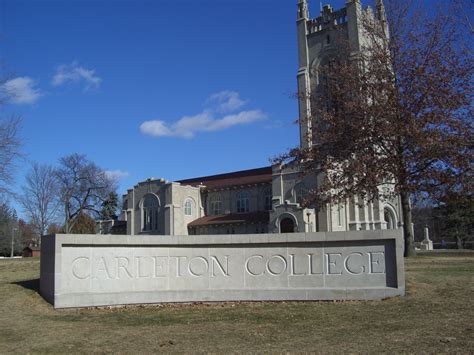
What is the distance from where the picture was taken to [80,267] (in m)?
10.6

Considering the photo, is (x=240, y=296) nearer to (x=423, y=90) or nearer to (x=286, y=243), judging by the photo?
(x=286, y=243)

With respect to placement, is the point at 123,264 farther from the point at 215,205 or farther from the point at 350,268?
the point at 215,205

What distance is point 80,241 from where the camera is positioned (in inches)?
419

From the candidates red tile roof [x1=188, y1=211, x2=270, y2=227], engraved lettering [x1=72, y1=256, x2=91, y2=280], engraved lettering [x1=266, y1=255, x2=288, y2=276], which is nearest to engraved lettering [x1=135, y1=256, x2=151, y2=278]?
engraved lettering [x1=72, y1=256, x2=91, y2=280]

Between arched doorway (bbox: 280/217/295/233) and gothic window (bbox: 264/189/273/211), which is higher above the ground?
gothic window (bbox: 264/189/273/211)

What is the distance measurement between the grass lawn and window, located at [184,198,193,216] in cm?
4554

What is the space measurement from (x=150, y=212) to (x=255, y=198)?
13593 millimetres

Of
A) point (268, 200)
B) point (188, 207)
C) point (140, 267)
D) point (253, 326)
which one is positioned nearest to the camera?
point (253, 326)

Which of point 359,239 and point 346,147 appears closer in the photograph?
point 359,239

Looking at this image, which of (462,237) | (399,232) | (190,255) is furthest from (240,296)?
(462,237)

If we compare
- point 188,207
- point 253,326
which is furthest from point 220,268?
point 188,207

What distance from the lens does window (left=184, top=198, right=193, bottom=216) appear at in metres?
57.0

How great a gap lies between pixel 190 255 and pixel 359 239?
157 inches

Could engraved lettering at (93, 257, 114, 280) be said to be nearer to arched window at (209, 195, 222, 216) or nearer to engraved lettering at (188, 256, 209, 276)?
engraved lettering at (188, 256, 209, 276)
